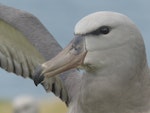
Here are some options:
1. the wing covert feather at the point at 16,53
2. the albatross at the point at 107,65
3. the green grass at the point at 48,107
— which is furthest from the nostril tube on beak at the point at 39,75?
the green grass at the point at 48,107

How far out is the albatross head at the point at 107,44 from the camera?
22.6 feet

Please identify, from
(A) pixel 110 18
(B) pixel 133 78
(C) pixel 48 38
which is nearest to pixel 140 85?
(B) pixel 133 78

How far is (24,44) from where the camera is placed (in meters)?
10.1

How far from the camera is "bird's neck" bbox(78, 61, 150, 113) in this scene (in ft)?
23.2

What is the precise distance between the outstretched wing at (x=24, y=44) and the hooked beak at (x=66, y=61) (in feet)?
7.58

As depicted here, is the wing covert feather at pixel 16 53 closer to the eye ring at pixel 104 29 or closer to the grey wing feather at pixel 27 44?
the grey wing feather at pixel 27 44

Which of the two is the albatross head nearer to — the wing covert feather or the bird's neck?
the bird's neck

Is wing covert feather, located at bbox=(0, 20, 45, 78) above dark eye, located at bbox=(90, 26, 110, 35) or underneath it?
underneath

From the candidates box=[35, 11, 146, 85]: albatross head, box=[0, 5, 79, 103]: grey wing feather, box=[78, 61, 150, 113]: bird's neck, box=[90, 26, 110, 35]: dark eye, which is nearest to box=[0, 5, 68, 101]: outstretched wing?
box=[0, 5, 79, 103]: grey wing feather

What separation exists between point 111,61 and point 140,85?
332 millimetres

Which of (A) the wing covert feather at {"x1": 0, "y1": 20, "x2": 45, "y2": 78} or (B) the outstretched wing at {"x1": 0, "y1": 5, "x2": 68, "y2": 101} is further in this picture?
(A) the wing covert feather at {"x1": 0, "y1": 20, "x2": 45, "y2": 78}

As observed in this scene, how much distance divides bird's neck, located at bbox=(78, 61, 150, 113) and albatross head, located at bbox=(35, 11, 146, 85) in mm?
55

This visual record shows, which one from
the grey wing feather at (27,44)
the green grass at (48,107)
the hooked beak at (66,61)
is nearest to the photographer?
the hooked beak at (66,61)

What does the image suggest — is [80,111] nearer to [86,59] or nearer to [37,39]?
[86,59]
